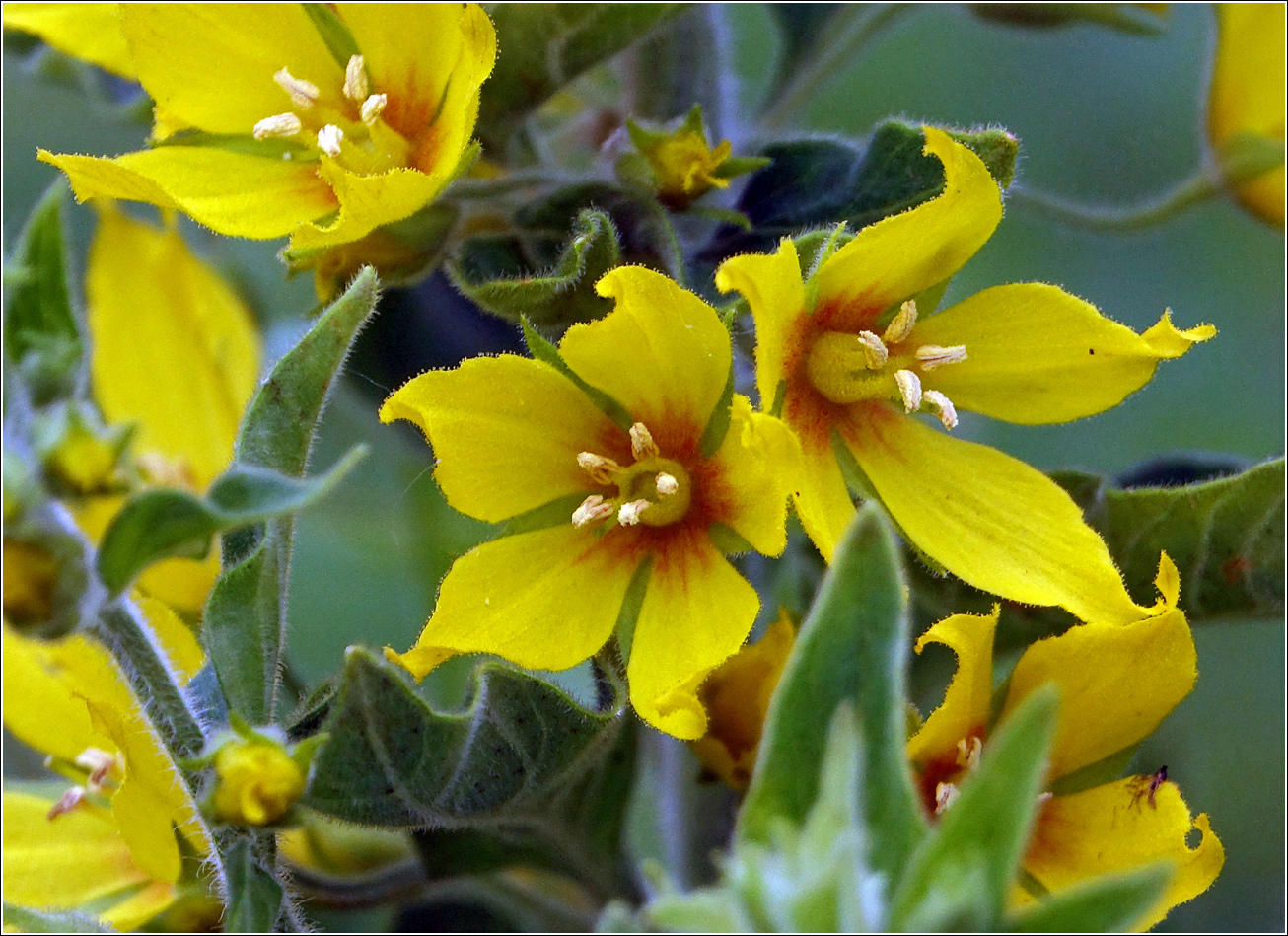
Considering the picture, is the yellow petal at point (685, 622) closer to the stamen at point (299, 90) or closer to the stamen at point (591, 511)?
the stamen at point (591, 511)

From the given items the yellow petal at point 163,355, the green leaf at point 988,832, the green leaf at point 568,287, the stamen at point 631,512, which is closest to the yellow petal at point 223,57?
the green leaf at point 568,287

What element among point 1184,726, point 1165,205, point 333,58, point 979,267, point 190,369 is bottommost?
point 1184,726

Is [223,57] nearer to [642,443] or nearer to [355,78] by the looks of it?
[355,78]

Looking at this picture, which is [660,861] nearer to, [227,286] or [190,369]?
[190,369]

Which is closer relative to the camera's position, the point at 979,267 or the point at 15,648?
the point at 15,648

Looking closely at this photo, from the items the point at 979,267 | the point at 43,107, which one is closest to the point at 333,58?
the point at 979,267

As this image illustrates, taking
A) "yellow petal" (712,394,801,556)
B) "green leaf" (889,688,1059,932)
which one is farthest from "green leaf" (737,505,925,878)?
"yellow petal" (712,394,801,556)
